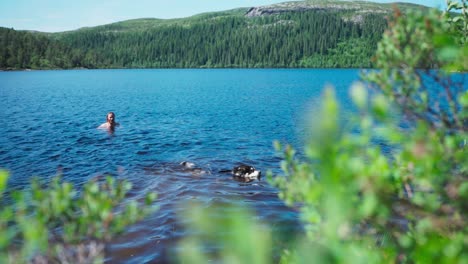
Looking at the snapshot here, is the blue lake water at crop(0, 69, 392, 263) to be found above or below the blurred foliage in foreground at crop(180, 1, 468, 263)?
below

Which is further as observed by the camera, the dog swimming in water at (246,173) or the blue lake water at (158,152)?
the dog swimming in water at (246,173)

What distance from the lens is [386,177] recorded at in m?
2.76

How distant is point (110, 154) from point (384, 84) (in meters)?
20.3

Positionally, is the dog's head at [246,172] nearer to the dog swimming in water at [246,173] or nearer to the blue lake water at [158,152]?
the dog swimming in water at [246,173]

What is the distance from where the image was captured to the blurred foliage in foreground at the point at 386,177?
1055 millimetres

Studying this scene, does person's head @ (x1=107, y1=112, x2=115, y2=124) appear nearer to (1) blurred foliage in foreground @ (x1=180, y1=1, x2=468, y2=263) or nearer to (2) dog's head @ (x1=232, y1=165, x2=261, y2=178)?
(2) dog's head @ (x1=232, y1=165, x2=261, y2=178)

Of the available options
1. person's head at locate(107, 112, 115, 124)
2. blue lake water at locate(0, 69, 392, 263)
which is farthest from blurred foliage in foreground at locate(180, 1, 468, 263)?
person's head at locate(107, 112, 115, 124)

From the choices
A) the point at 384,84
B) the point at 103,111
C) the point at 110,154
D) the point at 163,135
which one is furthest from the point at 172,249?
the point at 103,111

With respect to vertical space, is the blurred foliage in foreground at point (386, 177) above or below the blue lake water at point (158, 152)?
above

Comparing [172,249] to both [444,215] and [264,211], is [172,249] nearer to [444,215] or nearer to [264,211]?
[264,211]

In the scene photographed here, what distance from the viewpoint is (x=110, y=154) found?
22125mm

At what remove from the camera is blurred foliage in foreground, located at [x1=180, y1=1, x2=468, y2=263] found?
1.05 m

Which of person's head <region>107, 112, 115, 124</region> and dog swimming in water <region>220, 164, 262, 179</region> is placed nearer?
dog swimming in water <region>220, 164, 262, 179</region>

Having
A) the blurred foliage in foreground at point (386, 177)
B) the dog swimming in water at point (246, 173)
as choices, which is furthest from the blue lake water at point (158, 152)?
the dog swimming in water at point (246, 173)
